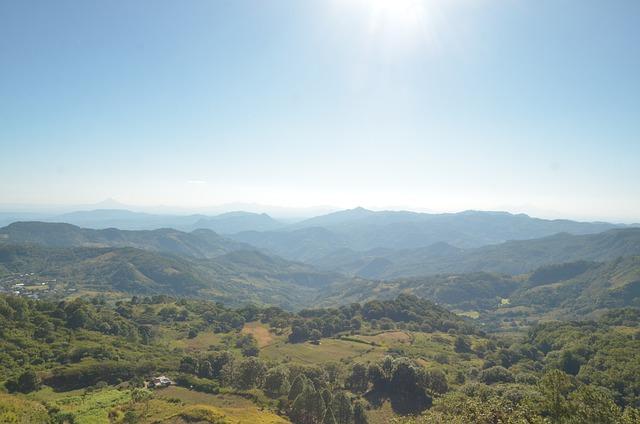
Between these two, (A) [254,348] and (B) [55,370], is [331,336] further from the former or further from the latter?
(B) [55,370]

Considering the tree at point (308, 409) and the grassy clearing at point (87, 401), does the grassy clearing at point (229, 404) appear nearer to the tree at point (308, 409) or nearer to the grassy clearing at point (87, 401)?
the tree at point (308, 409)

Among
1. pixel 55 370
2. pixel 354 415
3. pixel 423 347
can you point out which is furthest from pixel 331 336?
pixel 55 370

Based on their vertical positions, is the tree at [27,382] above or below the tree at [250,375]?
above

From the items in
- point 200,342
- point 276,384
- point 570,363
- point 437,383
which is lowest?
point 200,342

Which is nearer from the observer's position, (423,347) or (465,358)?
(465,358)

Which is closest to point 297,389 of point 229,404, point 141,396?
point 229,404

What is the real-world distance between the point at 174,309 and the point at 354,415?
124 metres

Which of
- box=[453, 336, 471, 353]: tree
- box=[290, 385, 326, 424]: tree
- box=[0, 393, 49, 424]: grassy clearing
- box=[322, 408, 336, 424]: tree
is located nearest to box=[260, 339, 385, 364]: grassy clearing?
box=[453, 336, 471, 353]: tree

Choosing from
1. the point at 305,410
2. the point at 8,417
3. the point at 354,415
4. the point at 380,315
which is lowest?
the point at 380,315

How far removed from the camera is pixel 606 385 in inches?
3467

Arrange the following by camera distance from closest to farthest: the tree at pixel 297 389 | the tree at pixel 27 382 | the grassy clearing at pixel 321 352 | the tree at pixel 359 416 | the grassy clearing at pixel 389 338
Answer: the tree at pixel 27 382 → the tree at pixel 297 389 → the tree at pixel 359 416 → the grassy clearing at pixel 321 352 → the grassy clearing at pixel 389 338

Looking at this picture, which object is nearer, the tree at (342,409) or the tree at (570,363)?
the tree at (342,409)

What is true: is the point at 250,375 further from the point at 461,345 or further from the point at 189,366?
the point at 461,345

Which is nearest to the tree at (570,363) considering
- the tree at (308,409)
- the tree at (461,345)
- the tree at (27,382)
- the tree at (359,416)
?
the tree at (461,345)
